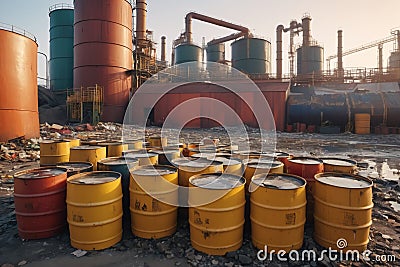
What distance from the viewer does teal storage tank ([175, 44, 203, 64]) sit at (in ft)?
98.4

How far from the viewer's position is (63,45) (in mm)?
24391

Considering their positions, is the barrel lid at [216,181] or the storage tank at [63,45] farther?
the storage tank at [63,45]

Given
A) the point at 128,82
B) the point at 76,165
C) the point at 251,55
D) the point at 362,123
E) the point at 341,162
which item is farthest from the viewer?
the point at 251,55

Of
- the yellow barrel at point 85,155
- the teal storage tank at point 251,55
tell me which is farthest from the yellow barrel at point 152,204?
the teal storage tank at point 251,55

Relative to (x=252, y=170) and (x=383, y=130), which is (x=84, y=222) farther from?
(x=383, y=130)

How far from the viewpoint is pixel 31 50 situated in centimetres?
1073

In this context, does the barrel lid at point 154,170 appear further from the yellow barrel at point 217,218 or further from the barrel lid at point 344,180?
the barrel lid at point 344,180

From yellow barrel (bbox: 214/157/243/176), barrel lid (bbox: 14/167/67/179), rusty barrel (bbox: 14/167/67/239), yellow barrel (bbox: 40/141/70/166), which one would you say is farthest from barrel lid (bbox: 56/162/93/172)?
yellow barrel (bbox: 214/157/243/176)

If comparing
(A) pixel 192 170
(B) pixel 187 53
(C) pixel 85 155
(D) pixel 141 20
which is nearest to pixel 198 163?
(A) pixel 192 170

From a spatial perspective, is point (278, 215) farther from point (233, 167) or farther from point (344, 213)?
point (233, 167)

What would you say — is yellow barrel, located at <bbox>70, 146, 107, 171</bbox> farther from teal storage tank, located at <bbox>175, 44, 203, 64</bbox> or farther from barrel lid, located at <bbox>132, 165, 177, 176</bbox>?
teal storage tank, located at <bbox>175, 44, 203, 64</bbox>

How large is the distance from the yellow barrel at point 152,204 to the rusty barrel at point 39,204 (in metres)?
0.94

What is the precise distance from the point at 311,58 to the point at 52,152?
3083 cm

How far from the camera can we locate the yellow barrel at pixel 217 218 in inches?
116
